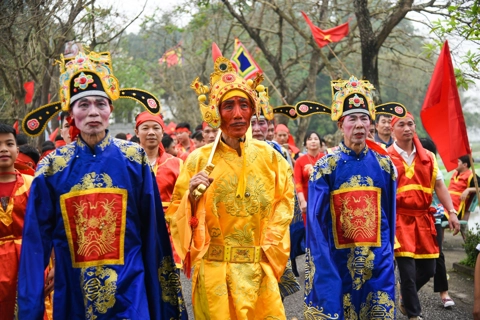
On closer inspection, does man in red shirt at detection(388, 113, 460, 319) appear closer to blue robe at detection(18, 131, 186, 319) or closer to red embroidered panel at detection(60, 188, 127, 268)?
blue robe at detection(18, 131, 186, 319)

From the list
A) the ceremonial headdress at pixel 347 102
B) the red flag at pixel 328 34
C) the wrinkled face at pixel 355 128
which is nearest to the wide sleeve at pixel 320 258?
the wrinkled face at pixel 355 128

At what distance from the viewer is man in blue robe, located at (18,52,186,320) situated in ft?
14.2

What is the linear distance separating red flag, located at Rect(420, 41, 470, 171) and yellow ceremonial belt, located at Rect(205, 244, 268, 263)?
8.53 feet

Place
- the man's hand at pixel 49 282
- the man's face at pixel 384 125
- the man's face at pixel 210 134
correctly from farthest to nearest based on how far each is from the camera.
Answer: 1. the man's face at pixel 210 134
2. the man's face at pixel 384 125
3. the man's hand at pixel 49 282

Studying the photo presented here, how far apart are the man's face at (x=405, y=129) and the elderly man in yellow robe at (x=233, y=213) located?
102 inches

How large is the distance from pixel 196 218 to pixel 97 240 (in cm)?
69

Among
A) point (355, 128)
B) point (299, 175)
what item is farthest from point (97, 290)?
point (299, 175)

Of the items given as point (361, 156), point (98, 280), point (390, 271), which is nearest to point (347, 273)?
point (390, 271)

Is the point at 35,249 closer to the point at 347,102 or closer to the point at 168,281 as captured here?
the point at 168,281

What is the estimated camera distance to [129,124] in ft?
123

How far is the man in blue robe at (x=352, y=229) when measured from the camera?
5.54 meters

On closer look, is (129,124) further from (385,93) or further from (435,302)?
(435,302)

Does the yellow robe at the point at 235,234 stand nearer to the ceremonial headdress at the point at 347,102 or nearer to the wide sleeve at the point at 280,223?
the wide sleeve at the point at 280,223

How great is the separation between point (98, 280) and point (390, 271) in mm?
2486
